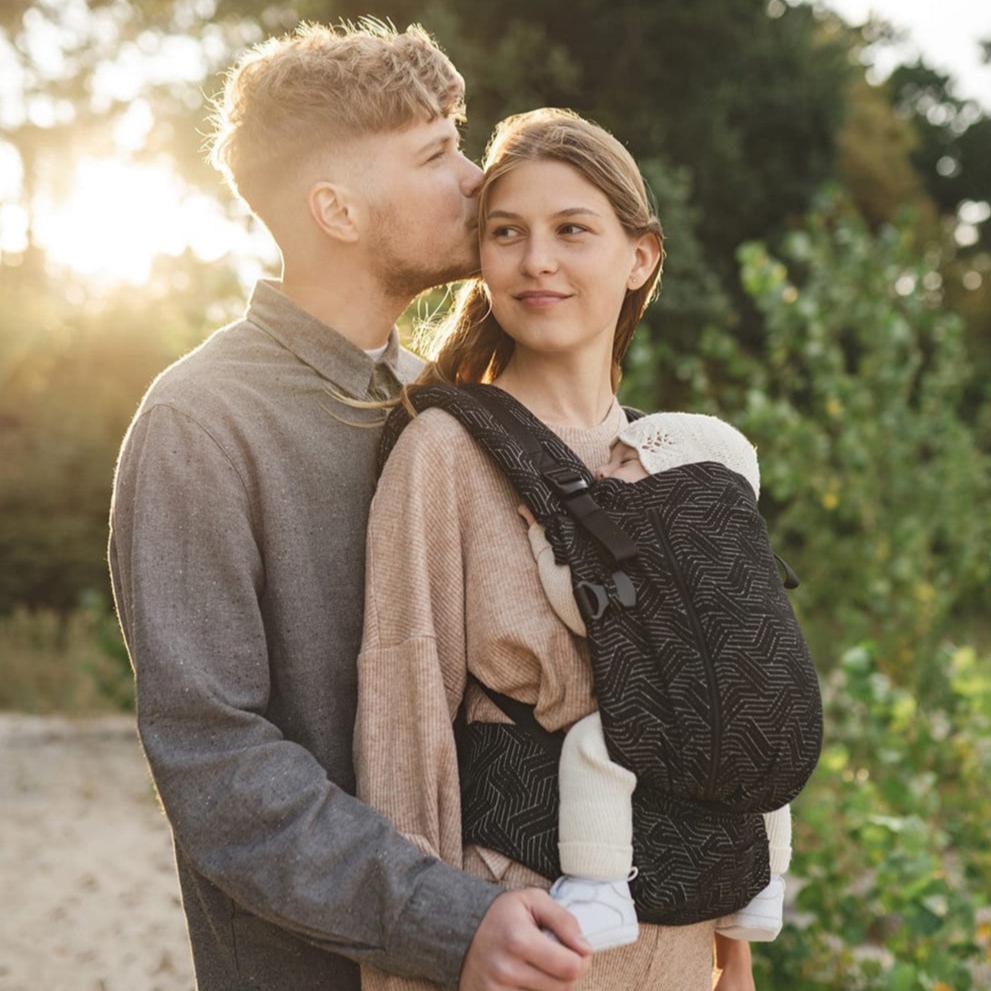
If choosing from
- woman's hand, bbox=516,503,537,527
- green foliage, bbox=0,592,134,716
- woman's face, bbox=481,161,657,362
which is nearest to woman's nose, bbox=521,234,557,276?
woman's face, bbox=481,161,657,362

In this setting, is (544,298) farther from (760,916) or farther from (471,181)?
(760,916)

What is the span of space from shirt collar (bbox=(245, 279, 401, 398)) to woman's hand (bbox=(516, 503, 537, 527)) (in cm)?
45

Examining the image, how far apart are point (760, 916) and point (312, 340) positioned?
46.9 inches

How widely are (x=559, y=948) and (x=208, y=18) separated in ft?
49.6

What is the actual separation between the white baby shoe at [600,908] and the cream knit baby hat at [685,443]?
0.61 m

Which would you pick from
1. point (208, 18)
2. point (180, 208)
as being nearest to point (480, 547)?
point (180, 208)

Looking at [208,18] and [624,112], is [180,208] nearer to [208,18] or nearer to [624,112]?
[208,18]

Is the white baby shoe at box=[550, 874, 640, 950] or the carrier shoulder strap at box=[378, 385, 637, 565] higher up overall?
the carrier shoulder strap at box=[378, 385, 637, 565]

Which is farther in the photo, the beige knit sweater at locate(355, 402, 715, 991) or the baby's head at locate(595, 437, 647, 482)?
the baby's head at locate(595, 437, 647, 482)

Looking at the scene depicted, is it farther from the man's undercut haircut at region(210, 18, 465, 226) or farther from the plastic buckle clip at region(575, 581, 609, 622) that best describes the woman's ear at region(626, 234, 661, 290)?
the plastic buckle clip at region(575, 581, 609, 622)

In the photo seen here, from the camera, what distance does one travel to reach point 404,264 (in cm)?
205

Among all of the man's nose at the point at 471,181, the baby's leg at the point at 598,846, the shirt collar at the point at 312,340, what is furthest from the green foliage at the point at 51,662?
the baby's leg at the point at 598,846

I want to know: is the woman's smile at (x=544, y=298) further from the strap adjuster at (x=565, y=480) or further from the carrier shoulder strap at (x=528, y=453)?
the strap adjuster at (x=565, y=480)

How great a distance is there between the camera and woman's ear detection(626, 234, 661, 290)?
6.74ft
